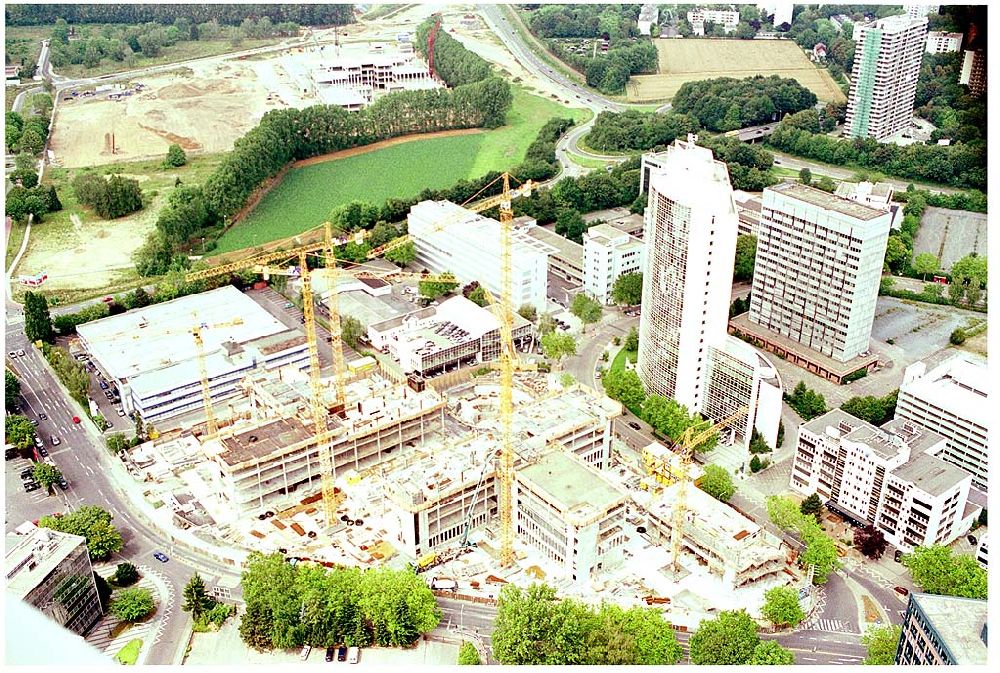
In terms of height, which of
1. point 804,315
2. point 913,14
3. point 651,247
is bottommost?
point 804,315

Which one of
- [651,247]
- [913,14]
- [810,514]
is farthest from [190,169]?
[913,14]

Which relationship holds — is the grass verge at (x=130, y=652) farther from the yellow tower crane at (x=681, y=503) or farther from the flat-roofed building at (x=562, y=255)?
the flat-roofed building at (x=562, y=255)

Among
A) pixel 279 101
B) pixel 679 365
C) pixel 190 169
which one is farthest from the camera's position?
pixel 279 101

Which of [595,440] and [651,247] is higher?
[651,247]

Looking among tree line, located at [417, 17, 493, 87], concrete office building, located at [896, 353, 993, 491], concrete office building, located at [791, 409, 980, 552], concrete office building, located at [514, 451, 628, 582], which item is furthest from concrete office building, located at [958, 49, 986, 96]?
tree line, located at [417, 17, 493, 87]

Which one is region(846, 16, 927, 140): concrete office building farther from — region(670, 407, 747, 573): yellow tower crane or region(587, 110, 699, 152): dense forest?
region(670, 407, 747, 573): yellow tower crane

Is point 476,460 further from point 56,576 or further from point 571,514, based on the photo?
point 56,576

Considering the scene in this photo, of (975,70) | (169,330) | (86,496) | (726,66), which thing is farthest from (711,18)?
(975,70)

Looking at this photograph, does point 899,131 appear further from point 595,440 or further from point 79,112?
point 79,112
